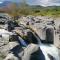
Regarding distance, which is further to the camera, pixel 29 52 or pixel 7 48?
pixel 7 48

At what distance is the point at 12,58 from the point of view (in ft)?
9.47

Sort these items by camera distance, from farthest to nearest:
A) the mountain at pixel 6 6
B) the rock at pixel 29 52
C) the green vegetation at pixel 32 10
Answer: the green vegetation at pixel 32 10 < the mountain at pixel 6 6 < the rock at pixel 29 52

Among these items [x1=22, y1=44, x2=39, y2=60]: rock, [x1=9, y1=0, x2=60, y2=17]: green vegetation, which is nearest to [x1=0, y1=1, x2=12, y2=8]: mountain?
[x1=9, y1=0, x2=60, y2=17]: green vegetation

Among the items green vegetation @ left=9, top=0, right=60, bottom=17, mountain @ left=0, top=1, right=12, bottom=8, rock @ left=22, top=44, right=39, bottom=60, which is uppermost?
mountain @ left=0, top=1, right=12, bottom=8

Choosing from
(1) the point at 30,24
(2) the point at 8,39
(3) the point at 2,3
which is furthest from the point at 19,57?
(1) the point at 30,24

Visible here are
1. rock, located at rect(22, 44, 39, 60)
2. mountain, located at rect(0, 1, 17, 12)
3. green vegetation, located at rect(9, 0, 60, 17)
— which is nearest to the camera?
rock, located at rect(22, 44, 39, 60)

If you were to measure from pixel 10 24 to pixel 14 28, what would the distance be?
0.15m

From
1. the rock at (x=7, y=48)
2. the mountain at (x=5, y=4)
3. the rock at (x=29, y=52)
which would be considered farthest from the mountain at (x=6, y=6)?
the rock at (x=29, y=52)

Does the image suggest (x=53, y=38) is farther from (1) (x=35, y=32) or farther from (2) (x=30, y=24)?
(2) (x=30, y=24)

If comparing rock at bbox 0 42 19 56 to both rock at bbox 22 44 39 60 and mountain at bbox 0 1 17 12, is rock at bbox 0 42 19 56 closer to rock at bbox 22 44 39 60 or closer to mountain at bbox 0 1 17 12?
rock at bbox 22 44 39 60

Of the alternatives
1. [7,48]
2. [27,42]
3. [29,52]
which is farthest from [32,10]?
[29,52]

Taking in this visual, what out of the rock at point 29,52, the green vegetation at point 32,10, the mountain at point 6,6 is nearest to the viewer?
the rock at point 29,52

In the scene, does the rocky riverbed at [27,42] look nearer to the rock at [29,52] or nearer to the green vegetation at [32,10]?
the rock at [29,52]

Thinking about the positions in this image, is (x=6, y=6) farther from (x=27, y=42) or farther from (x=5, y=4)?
(x=27, y=42)
